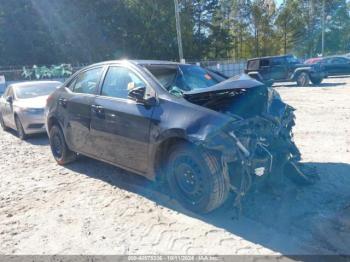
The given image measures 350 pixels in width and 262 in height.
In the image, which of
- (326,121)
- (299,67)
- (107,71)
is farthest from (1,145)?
(299,67)

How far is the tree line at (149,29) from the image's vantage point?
36.4 m

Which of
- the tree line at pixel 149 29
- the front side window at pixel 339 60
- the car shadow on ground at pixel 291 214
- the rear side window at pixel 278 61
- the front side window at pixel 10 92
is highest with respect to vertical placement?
the tree line at pixel 149 29

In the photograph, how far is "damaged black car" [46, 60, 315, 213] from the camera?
144 inches

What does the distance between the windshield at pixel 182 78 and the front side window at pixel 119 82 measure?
26 centimetres

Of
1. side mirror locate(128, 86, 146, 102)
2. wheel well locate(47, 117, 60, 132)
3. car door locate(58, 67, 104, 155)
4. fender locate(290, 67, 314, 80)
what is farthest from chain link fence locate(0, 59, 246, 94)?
side mirror locate(128, 86, 146, 102)

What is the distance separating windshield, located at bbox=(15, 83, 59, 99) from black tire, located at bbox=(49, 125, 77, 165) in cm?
363

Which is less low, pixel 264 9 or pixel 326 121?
pixel 264 9

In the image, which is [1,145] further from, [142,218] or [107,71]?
[142,218]

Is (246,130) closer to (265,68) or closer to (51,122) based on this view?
(51,122)

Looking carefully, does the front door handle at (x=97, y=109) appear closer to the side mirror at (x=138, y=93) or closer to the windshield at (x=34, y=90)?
the side mirror at (x=138, y=93)

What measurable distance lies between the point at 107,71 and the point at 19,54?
3560cm

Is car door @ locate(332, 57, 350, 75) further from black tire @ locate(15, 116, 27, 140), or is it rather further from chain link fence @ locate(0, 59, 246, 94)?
black tire @ locate(15, 116, 27, 140)

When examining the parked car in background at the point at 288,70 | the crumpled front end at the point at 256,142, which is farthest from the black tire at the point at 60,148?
the parked car in background at the point at 288,70

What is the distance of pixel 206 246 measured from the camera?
131 inches
